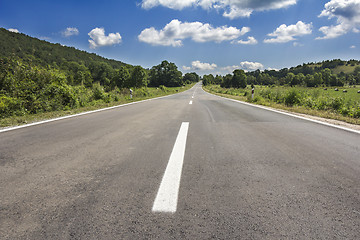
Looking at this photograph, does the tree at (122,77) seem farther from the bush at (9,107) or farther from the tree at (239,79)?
the bush at (9,107)

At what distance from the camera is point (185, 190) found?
170 cm

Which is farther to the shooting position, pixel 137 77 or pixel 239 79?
pixel 239 79

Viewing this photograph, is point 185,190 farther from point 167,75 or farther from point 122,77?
point 167,75

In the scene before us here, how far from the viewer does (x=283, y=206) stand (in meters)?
1.48

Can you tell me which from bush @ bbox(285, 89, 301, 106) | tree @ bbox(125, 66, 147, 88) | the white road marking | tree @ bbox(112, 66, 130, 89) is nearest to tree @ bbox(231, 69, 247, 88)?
tree @ bbox(125, 66, 147, 88)

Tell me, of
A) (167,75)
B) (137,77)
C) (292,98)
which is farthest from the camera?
(167,75)

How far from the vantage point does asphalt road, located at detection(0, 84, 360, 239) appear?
4.06 feet

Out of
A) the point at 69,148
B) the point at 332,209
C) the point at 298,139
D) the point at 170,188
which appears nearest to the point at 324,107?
the point at 298,139

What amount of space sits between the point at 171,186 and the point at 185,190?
15 cm

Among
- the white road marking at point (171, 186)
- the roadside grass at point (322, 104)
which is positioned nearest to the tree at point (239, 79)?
the roadside grass at point (322, 104)

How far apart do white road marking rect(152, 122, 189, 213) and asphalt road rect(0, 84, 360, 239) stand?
0.08 feet

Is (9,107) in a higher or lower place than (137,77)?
lower

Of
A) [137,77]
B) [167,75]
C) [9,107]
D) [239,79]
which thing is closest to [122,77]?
[137,77]

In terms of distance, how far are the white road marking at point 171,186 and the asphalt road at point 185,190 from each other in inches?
1.0
